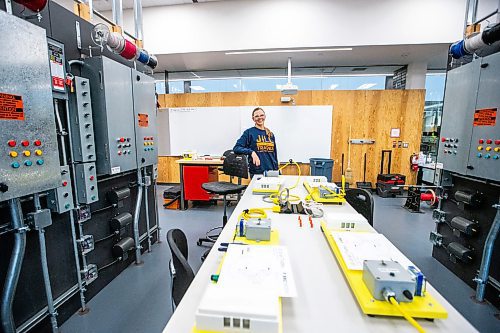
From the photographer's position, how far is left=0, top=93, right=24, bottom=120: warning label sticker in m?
1.21

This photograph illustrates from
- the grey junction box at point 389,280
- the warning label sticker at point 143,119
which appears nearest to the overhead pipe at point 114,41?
the warning label sticker at point 143,119

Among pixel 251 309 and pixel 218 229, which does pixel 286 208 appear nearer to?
pixel 251 309

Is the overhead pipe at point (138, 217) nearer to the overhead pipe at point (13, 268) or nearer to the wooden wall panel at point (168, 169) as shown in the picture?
the overhead pipe at point (13, 268)

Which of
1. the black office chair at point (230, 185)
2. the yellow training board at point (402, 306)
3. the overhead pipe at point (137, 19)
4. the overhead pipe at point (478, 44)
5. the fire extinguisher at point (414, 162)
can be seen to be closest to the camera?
the yellow training board at point (402, 306)

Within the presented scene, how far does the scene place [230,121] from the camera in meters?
5.45

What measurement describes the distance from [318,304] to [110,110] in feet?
6.78

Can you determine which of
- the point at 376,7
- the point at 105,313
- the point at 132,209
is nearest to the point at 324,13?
the point at 376,7

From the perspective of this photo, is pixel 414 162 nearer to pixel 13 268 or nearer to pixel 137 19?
pixel 137 19

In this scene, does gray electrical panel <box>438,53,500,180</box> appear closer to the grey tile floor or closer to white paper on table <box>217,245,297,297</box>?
the grey tile floor

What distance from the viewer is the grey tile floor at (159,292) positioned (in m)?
1.74

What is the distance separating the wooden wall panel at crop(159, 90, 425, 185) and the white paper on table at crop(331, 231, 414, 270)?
4.36m

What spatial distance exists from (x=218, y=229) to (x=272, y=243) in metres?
2.33

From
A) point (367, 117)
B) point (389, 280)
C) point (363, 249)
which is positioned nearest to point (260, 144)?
point (363, 249)

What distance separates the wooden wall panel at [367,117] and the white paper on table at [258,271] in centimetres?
463
